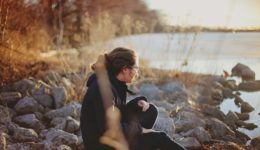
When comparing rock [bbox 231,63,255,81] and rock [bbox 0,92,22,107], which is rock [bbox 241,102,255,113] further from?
rock [bbox 0,92,22,107]

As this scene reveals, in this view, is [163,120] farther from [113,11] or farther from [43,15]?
[113,11]

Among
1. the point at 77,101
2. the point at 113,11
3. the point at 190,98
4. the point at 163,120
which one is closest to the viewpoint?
the point at 163,120

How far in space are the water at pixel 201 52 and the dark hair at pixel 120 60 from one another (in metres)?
3.65

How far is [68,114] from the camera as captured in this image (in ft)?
21.1

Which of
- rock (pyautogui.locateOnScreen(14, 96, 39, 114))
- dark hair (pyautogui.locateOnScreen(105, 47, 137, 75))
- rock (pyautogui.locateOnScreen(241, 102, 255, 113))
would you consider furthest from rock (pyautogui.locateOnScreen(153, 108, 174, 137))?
rock (pyautogui.locateOnScreen(241, 102, 255, 113))

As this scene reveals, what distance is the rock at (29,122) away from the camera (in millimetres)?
6012

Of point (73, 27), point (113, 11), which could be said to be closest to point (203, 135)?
point (73, 27)

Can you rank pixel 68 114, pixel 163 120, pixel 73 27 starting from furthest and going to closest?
pixel 73 27 → pixel 68 114 → pixel 163 120

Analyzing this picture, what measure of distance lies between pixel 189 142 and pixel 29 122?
1.78 metres

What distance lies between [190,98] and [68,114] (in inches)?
106

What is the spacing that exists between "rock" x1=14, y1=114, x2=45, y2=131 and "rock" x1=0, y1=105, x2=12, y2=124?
0.36ft

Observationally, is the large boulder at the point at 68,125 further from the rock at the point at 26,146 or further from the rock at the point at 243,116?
the rock at the point at 243,116

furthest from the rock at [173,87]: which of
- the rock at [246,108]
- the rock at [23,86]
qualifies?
the rock at [23,86]

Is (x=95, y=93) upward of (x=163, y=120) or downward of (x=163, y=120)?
upward
